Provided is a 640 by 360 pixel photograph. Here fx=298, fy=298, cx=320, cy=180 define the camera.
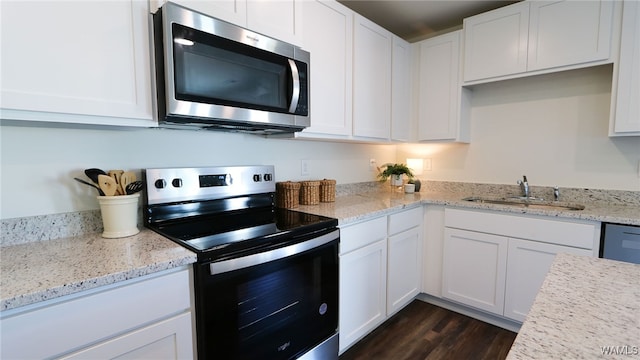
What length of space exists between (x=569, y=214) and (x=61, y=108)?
2.46m

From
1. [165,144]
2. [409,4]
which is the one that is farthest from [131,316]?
[409,4]

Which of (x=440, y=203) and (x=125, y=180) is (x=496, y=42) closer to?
(x=440, y=203)

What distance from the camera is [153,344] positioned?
954mm

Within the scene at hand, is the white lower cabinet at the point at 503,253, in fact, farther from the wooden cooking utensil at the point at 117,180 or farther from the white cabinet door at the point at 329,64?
the wooden cooking utensil at the point at 117,180

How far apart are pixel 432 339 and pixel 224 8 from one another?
223 centimetres

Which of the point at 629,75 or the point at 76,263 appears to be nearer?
the point at 76,263

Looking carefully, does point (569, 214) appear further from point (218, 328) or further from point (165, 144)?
point (165, 144)

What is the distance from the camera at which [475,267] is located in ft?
7.02

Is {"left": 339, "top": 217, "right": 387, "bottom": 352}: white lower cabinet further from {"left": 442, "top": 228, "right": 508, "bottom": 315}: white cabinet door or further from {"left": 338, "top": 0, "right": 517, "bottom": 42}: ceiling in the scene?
{"left": 338, "top": 0, "right": 517, "bottom": 42}: ceiling

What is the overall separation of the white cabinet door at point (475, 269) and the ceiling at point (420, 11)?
5.64ft

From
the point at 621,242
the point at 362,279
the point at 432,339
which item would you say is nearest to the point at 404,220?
the point at 362,279

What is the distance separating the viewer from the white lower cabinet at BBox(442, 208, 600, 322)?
5.86ft

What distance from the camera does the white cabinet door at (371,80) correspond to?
2.10m

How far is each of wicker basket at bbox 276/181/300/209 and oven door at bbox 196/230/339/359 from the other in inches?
19.4
